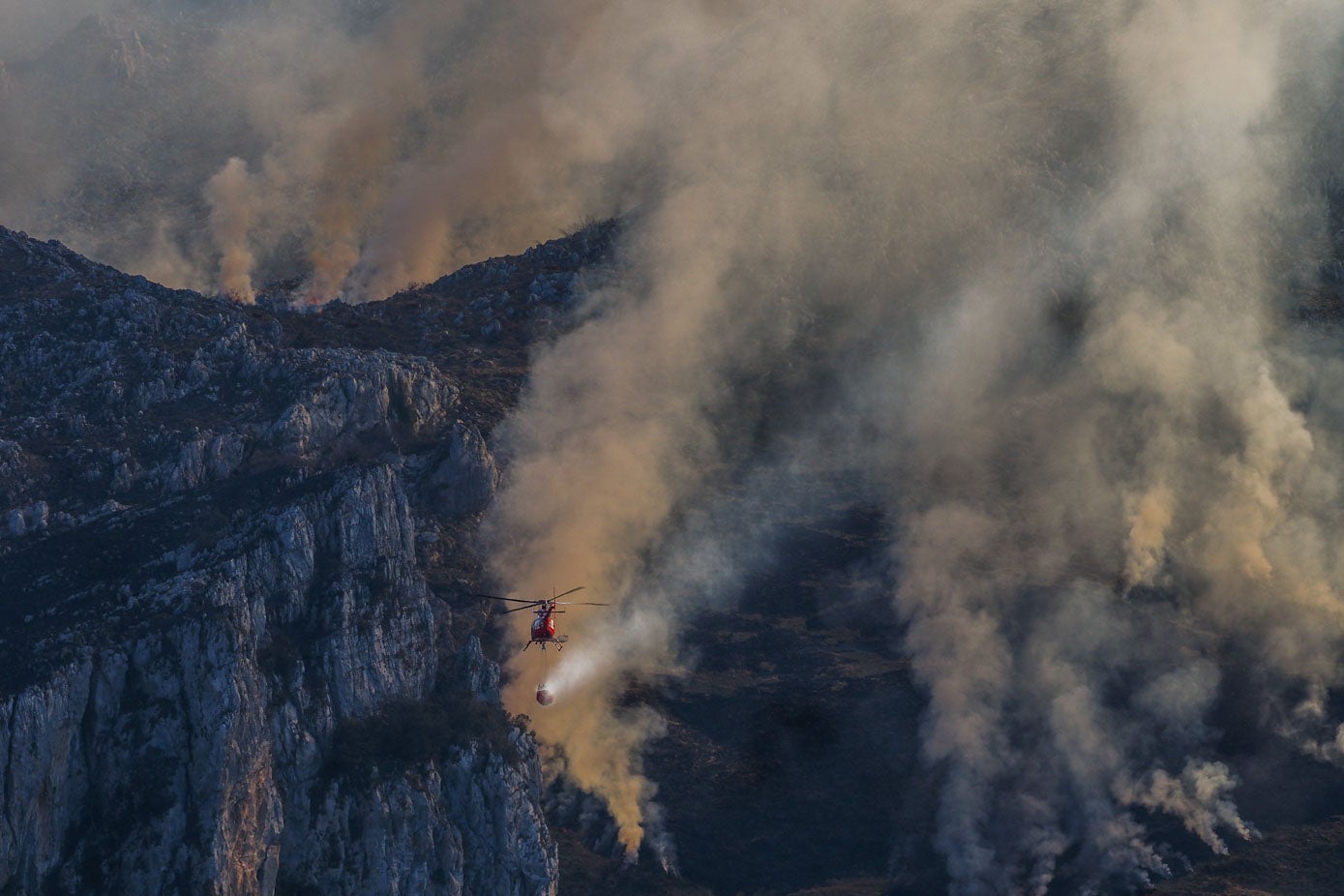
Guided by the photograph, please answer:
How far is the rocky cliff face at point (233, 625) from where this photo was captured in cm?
12550

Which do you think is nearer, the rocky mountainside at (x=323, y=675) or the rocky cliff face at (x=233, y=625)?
the rocky cliff face at (x=233, y=625)

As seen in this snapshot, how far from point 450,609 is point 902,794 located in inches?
2268

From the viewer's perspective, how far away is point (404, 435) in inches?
7175

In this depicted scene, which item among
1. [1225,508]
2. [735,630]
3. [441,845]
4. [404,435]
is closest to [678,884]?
[441,845]

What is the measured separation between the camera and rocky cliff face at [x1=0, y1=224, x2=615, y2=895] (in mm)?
125500

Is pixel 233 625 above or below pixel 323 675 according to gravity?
above

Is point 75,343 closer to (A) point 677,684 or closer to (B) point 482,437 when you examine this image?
(B) point 482,437

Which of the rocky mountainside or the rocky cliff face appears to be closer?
the rocky cliff face

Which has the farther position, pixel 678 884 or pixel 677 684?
pixel 677 684

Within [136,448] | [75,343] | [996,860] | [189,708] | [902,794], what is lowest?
[996,860]

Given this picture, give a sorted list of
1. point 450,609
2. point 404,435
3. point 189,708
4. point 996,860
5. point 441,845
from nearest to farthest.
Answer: point 189,708
point 441,845
point 996,860
point 450,609
point 404,435

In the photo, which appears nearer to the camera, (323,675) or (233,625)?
(233,625)

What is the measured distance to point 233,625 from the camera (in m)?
134

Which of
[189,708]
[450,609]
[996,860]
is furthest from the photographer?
[450,609]
